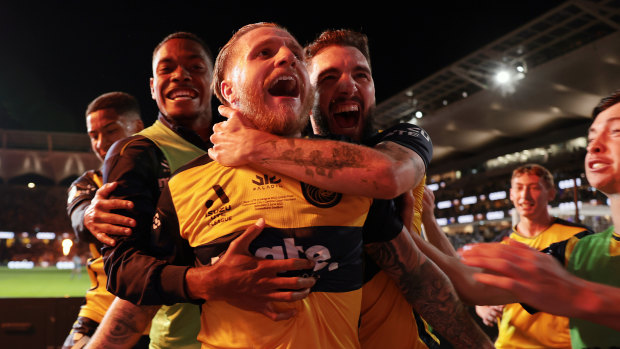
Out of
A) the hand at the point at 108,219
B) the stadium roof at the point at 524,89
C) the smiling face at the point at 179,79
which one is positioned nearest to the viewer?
the hand at the point at 108,219

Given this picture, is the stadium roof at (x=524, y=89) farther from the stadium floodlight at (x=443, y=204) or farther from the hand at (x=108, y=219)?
the hand at (x=108, y=219)

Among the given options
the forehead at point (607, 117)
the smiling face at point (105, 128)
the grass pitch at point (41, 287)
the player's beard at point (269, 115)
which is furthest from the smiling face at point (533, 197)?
the grass pitch at point (41, 287)

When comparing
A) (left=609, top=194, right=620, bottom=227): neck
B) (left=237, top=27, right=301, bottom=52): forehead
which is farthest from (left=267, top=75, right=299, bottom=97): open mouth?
(left=609, top=194, right=620, bottom=227): neck

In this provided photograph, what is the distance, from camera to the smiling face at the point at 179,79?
2818mm

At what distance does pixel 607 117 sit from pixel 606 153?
18cm

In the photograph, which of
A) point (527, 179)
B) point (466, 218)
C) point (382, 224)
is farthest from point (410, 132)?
point (466, 218)

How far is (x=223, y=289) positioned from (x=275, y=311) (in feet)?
0.62

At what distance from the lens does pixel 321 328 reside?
5.07 feet

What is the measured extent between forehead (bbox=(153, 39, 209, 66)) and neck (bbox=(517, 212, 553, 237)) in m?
5.02

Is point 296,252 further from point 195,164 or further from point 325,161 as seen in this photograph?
point 195,164

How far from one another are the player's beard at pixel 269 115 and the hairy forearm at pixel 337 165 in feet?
0.40

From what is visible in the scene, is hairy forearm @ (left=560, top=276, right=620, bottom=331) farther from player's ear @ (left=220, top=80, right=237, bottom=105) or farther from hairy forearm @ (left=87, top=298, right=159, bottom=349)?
hairy forearm @ (left=87, top=298, right=159, bottom=349)

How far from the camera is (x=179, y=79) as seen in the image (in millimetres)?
2814

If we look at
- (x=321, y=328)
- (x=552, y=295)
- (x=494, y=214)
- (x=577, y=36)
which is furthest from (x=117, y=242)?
(x=494, y=214)
